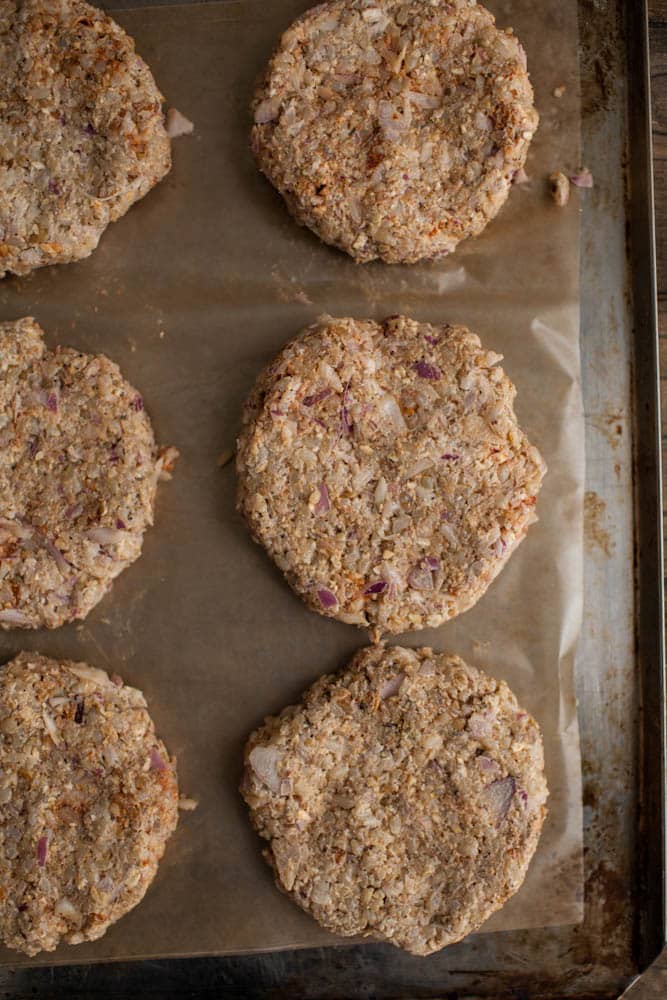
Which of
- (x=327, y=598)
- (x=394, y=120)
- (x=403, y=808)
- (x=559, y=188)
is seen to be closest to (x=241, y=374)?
(x=327, y=598)

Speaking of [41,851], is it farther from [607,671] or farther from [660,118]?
[660,118]

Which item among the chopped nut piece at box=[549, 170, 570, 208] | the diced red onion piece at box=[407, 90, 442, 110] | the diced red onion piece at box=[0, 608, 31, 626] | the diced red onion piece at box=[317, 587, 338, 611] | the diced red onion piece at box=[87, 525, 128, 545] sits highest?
the diced red onion piece at box=[407, 90, 442, 110]

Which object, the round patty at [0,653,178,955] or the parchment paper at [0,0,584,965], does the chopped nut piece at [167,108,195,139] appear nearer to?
the parchment paper at [0,0,584,965]

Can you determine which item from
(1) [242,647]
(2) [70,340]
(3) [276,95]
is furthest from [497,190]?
(1) [242,647]

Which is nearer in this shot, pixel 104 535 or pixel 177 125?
pixel 104 535

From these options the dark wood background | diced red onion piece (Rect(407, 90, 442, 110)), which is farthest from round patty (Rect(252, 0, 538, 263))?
the dark wood background

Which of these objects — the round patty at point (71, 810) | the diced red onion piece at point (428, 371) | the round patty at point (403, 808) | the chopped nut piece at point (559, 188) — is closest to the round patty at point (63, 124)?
the diced red onion piece at point (428, 371)

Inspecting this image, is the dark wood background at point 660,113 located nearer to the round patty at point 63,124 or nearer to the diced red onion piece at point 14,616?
the round patty at point 63,124

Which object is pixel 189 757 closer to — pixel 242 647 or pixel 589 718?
pixel 242 647
